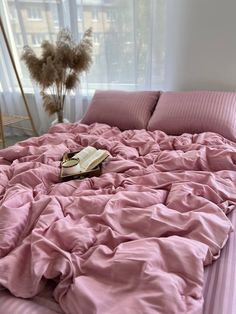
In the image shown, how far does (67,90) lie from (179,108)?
110 cm

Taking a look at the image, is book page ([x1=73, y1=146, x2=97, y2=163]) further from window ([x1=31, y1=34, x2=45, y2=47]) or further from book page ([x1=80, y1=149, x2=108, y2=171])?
window ([x1=31, y1=34, x2=45, y2=47])

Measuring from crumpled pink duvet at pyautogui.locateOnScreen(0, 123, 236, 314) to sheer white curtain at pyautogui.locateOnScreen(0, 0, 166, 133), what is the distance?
1.22 meters

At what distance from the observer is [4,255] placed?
84 cm

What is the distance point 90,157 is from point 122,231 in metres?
0.61

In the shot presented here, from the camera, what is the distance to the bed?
27.6 inches

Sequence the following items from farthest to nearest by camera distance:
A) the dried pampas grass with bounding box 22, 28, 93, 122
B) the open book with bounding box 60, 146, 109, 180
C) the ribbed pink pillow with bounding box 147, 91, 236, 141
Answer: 1. the dried pampas grass with bounding box 22, 28, 93, 122
2. the ribbed pink pillow with bounding box 147, 91, 236, 141
3. the open book with bounding box 60, 146, 109, 180

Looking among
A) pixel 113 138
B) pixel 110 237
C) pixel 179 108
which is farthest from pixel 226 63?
pixel 110 237

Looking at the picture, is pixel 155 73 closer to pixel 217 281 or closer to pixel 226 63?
pixel 226 63

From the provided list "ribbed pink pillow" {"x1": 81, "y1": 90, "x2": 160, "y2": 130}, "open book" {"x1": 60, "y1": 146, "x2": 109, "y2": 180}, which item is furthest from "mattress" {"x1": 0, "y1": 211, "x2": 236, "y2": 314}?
"ribbed pink pillow" {"x1": 81, "y1": 90, "x2": 160, "y2": 130}

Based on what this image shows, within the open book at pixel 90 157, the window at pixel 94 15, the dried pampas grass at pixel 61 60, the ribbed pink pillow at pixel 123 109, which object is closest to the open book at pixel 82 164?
the open book at pixel 90 157

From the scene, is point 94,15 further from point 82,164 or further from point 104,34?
point 82,164

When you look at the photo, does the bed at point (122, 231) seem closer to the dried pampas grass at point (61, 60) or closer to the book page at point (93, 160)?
the book page at point (93, 160)

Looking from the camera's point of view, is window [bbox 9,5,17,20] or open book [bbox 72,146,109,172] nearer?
open book [bbox 72,146,109,172]

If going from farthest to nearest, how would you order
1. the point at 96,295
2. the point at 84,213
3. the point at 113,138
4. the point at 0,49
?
the point at 0,49
the point at 113,138
the point at 84,213
the point at 96,295
